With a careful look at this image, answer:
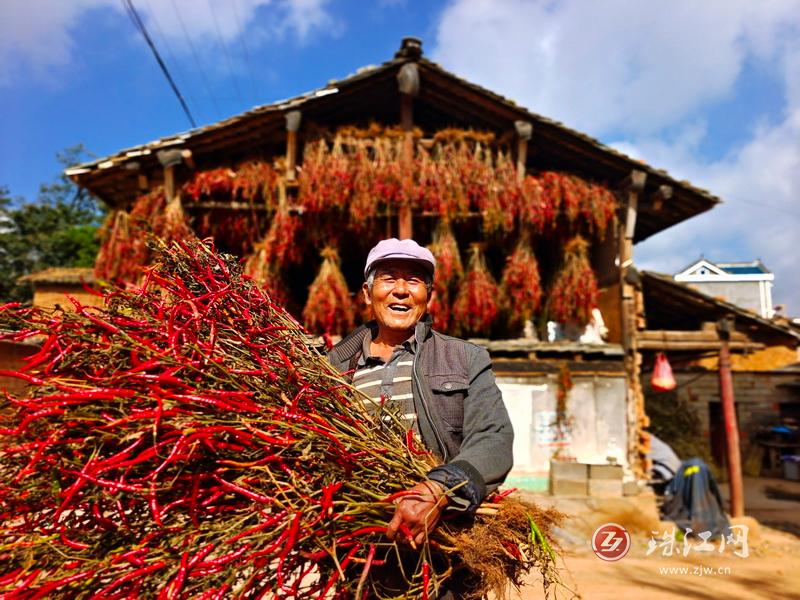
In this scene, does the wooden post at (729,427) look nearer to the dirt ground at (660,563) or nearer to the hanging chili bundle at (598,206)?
the dirt ground at (660,563)

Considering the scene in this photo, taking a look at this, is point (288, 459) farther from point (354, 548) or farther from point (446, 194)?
point (446, 194)

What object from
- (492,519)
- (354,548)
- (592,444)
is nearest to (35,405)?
(354,548)

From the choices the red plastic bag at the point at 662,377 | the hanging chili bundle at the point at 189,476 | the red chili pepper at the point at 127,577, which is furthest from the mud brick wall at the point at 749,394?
the red chili pepper at the point at 127,577

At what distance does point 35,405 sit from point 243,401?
0.49 meters

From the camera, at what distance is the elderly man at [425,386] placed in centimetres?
148

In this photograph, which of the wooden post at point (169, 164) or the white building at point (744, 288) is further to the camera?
the white building at point (744, 288)

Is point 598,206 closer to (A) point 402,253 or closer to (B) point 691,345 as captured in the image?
(B) point 691,345

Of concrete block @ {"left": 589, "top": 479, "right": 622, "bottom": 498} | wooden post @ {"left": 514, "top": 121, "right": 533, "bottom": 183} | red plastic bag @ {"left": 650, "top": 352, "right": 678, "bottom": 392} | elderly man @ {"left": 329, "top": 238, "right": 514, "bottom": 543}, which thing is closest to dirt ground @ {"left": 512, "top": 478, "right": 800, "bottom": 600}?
concrete block @ {"left": 589, "top": 479, "right": 622, "bottom": 498}

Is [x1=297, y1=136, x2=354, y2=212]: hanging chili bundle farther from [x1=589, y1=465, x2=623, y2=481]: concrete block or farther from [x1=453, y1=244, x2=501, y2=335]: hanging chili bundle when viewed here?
[x1=589, y1=465, x2=623, y2=481]: concrete block

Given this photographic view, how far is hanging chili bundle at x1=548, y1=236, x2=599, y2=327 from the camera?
286 inches

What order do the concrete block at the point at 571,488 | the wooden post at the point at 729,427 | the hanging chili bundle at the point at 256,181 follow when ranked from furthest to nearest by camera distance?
1. the wooden post at the point at 729,427
2. the hanging chili bundle at the point at 256,181
3. the concrete block at the point at 571,488

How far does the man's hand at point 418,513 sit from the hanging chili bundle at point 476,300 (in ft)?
18.5

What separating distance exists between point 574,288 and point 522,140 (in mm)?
2229

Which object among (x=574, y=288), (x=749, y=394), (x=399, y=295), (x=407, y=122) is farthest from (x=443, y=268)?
(x=749, y=394)
